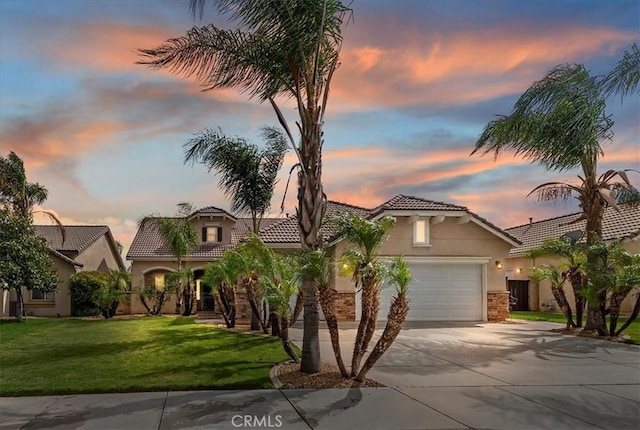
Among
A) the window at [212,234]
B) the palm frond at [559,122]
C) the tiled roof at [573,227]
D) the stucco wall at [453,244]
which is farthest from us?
the window at [212,234]

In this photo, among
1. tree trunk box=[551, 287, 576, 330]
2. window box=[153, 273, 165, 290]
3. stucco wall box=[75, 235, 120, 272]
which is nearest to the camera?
tree trunk box=[551, 287, 576, 330]

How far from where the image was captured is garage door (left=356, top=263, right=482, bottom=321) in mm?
20844

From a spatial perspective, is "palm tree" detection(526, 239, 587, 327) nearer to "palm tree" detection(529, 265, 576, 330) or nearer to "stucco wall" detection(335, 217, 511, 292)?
"palm tree" detection(529, 265, 576, 330)

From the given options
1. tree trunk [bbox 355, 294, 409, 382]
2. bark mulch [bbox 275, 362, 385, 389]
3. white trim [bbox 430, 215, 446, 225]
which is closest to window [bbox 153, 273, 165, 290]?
white trim [bbox 430, 215, 446, 225]

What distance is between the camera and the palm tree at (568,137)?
44.2 ft

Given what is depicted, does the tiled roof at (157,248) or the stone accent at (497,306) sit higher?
the tiled roof at (157,248)

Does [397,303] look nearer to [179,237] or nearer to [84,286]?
[179,237]

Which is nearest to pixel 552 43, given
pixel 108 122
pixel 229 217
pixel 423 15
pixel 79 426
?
pixel 423 15

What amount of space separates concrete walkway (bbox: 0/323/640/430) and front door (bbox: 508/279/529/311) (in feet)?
61.8

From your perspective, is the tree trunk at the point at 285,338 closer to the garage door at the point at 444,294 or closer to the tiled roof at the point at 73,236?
the garage door at the point at 444,294

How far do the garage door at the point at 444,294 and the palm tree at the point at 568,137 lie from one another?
4308mm

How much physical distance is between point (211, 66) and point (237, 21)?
1.14 m

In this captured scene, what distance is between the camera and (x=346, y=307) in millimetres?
20375

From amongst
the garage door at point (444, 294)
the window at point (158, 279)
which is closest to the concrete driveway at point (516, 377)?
the garage door at point (444, 294)
